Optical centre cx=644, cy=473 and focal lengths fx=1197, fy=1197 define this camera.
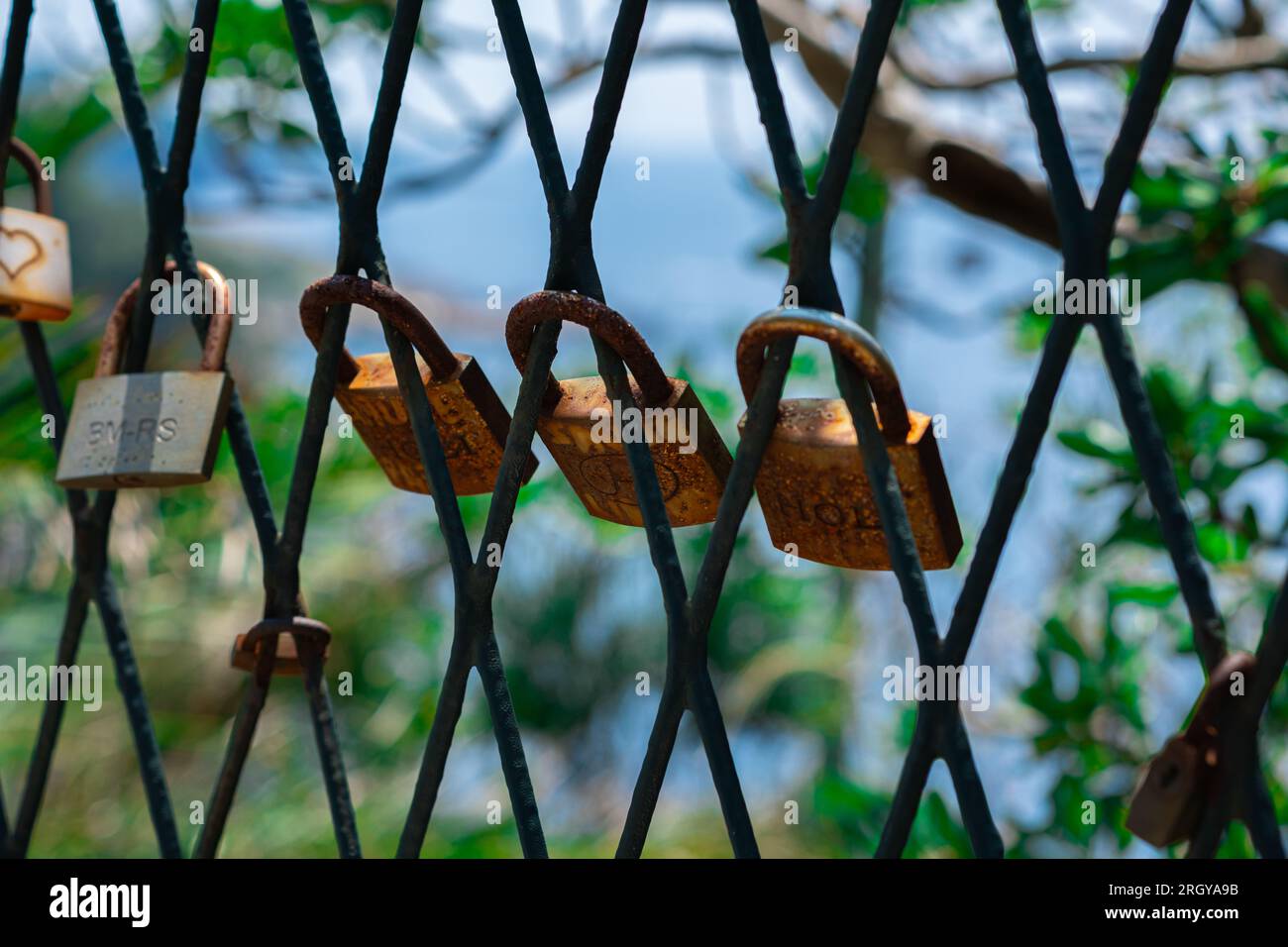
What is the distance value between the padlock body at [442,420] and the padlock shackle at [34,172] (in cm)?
20

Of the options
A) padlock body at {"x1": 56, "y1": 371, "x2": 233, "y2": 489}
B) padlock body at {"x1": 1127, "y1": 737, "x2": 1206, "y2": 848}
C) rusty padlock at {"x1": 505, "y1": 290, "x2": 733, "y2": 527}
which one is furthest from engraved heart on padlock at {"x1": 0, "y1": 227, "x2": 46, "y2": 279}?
padlock body at {"x1": 1127, "y1": 737, "x2": 1206, "y2": 848}

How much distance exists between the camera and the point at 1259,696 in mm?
271

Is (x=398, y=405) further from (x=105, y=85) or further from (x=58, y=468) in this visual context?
(x=105, y=85)

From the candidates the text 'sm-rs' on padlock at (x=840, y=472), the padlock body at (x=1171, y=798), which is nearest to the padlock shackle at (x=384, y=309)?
the text 'sm-rs' on padlock at (x=840, y=472)

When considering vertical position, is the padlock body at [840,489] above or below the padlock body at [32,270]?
below

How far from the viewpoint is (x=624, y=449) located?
338 millimetres

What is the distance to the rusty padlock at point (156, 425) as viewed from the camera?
42 centimetres

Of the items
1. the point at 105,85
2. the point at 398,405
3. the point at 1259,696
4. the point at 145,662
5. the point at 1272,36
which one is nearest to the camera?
the point at 1259,696

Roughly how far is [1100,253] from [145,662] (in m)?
2.91

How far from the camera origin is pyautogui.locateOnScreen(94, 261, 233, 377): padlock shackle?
43cm

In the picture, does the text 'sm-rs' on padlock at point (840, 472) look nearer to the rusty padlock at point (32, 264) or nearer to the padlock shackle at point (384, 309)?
the padlock shackle at point (384, 309)

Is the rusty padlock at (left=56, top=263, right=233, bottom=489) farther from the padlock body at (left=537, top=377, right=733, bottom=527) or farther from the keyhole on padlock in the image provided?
the keyhole on padlock

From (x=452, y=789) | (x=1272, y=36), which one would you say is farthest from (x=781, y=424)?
(x=452, y=789)

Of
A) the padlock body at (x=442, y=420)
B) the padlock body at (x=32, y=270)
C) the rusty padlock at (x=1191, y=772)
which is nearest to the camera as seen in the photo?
the rusty padlock at (x=1191, y=772)
